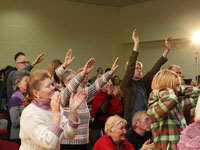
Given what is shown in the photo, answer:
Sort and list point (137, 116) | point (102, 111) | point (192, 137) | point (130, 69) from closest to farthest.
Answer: point (192, 137)
point (137, 116)
point (130, 69)
point (102, 111)

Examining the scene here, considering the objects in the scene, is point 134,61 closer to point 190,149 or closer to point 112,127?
point 112,127

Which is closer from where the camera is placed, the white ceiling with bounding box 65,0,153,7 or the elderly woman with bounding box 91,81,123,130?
the elderly woman with bounding box 91,81,123,130

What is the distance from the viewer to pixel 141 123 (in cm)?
402

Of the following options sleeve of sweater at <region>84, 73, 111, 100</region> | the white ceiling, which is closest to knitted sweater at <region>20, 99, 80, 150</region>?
sleeve of sweater at <region>84, 73, 111, 100</region>

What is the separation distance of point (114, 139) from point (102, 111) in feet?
3.27

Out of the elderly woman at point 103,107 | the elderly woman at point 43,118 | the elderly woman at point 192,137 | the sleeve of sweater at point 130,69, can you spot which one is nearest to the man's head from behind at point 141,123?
the sleeve of sweater at point 130,69

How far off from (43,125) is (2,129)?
399cm

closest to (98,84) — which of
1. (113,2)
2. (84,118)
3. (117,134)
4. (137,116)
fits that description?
(84,118)

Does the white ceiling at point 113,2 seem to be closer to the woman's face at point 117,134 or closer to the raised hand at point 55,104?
the woman's face at point 117,134

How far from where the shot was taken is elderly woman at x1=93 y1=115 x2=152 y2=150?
140 inches

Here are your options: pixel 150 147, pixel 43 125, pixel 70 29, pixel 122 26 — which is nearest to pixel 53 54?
pixel 70 29

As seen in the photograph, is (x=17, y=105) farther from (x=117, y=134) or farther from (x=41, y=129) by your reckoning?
(x=41, y=129)

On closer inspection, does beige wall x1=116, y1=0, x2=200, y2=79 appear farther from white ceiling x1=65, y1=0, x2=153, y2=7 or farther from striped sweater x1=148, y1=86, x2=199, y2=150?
striped sweater x1=148, y1=86, x2=199, y2=150

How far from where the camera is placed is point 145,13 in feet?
42.0
